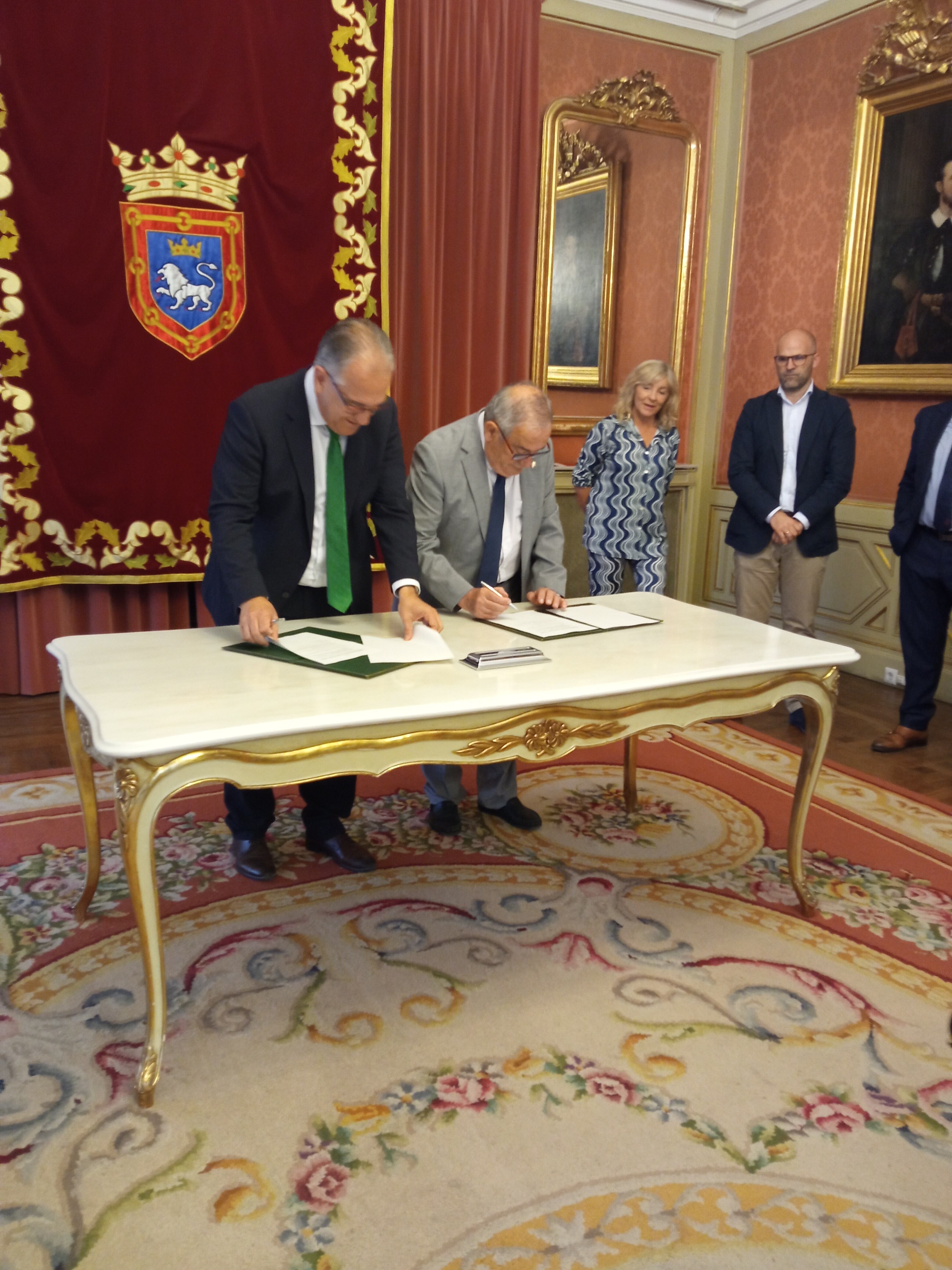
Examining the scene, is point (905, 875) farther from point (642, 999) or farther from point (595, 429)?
point (595, 429)

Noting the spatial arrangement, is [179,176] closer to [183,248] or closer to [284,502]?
[183,248]

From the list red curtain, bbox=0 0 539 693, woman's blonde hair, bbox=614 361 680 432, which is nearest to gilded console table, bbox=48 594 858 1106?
woman's blonde hair, bbox=614 361 680 432

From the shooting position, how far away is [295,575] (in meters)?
2.79

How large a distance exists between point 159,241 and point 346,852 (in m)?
2.98

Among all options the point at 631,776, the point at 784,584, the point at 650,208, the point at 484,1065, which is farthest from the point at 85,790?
the point at 650,208

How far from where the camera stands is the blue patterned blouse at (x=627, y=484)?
14.1ft

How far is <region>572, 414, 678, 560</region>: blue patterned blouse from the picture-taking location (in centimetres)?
430

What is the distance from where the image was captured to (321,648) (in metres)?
2.41

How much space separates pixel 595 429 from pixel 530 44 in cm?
216

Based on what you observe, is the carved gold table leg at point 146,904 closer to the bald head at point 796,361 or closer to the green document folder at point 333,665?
the green document folder at point 333,665

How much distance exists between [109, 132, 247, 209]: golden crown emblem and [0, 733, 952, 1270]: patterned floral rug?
2.90 m

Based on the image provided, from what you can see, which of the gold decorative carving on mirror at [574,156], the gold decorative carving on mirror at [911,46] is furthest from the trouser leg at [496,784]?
the gold decorative carving on mirror at [911,46]

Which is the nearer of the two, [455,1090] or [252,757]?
[252,757]

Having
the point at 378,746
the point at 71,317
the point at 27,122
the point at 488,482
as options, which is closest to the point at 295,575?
the point at 488,482
